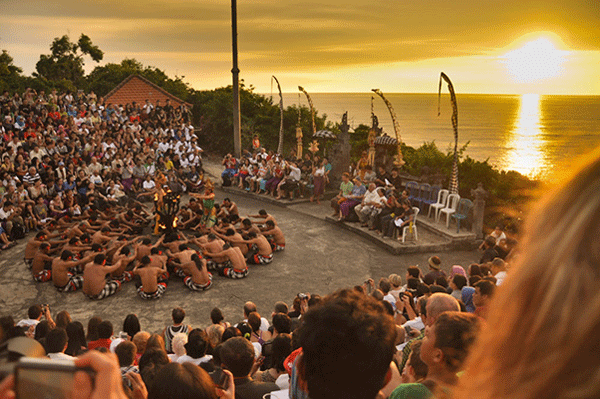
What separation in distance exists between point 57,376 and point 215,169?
22779 mm

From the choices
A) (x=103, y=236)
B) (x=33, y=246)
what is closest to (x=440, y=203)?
(x=103, y=236)

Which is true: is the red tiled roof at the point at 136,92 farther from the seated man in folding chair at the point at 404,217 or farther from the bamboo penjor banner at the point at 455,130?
the seated man in folding chair at the point at 404,217

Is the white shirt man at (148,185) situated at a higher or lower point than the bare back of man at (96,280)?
higher

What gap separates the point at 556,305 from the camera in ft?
2.30

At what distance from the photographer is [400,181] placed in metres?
14.8

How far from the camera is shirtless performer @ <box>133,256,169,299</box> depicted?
8.61 metres

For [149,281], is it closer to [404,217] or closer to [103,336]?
[103,336]

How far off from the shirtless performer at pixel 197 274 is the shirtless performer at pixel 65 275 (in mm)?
2105

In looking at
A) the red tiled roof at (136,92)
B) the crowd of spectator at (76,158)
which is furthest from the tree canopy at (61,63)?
the crowd of spectator at (76,158)

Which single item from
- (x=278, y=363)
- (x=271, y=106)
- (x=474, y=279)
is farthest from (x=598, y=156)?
(x=271, y=106)

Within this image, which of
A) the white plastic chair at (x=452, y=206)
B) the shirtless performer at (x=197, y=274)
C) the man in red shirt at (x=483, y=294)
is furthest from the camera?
the white plastic chair at (x=452, y=206)

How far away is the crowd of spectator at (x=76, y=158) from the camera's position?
12.9 metres

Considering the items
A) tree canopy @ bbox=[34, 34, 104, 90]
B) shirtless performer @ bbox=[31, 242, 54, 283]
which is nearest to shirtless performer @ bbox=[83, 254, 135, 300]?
shirtless performer @ bbox=[31, 242, 54, 283]

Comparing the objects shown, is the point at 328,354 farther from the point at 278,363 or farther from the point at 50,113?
the point at 50,113
